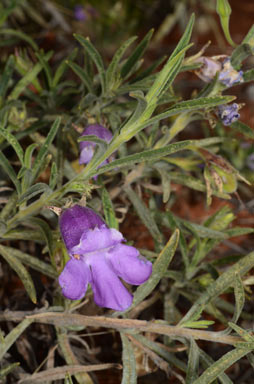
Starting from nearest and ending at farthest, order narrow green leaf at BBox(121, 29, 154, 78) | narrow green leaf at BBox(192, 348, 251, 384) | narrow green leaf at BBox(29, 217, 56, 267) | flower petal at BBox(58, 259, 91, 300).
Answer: flower petal at BBox(58, 259, 91, 300) → narrow green leaf at BBox(192, 348, 251, 384) → narrow green leaf at BBox(29, 217, 56, 267) → narrow green leaf at BBox(121, 29, 154, 78)

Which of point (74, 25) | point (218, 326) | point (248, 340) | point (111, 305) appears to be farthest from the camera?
point (74, 25)

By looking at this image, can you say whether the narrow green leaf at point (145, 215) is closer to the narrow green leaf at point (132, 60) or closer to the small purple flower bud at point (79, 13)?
the narrow green leaf at point (132, 60)

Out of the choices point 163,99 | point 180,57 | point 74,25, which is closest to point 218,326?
point 163,99

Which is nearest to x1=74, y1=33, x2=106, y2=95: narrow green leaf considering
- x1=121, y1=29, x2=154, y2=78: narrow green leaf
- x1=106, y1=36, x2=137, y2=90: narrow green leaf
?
x1=106, y1=36, x2=137, y2=90: narrow green leaf

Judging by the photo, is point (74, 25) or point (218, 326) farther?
point (74, 25)

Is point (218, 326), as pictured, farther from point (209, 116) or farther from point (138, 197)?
point (209, 116)

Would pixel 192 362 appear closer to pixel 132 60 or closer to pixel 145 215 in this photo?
pixel 145 215

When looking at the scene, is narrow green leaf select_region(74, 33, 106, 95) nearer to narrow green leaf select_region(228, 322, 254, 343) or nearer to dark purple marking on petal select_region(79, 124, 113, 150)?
dark purple marking on petal select_region(79, 124, 113, 150)

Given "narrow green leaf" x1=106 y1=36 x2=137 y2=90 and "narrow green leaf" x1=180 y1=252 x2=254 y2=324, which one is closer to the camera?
"narrow green leaf" x1=180 y1=252 x2=254 y2=324
